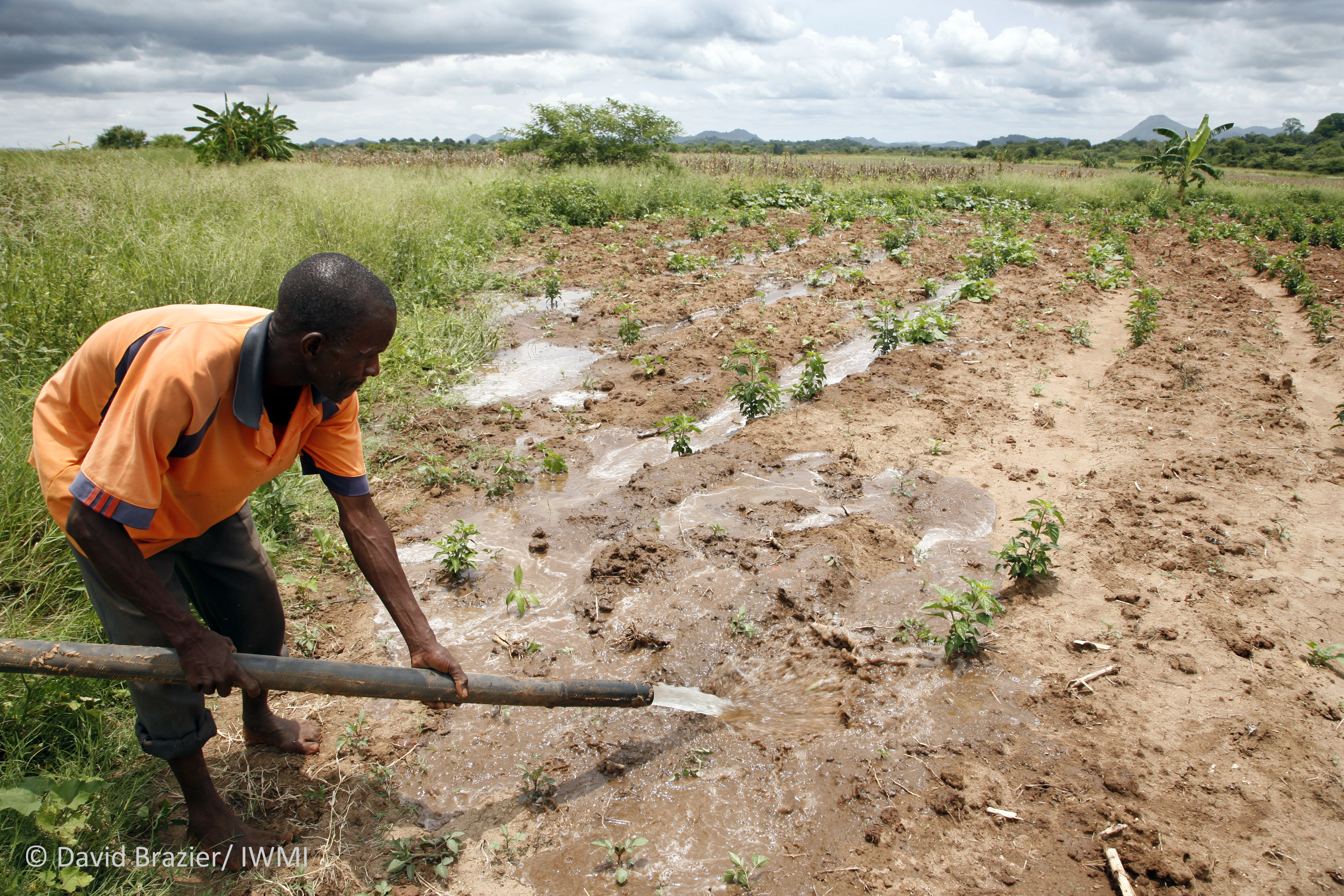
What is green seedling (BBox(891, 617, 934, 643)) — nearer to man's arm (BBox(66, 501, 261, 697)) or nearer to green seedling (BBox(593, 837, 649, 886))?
green seedling (BBox(593, 837, 649, 886))

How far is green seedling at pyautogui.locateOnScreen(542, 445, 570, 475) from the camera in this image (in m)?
4.88

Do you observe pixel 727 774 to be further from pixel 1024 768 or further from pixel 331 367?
pixel 331 367

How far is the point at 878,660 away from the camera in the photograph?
3273 millimetres

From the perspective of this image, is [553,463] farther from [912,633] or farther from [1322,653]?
[1322,653]

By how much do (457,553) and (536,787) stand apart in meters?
1.50

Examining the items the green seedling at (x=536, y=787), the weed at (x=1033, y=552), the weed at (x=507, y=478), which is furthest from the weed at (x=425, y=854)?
the weed at (x=1033, y=552)

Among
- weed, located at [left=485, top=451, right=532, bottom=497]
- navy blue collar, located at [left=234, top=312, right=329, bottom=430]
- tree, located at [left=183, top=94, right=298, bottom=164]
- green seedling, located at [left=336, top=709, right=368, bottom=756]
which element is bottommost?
green seedling, located at [left=336, top=709, right=368, bottom=756]

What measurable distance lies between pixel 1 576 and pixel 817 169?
1161 inches

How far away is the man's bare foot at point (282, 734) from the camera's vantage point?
2.67 m

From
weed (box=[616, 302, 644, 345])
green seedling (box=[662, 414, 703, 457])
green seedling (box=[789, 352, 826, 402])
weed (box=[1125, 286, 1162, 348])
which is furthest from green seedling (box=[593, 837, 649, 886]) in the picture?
weed (box=[1125, 286, 1162, 348])

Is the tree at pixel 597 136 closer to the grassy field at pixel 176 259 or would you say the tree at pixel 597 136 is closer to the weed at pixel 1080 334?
the grassy field at pixel 176 259

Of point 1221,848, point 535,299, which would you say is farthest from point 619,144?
point 1221,848

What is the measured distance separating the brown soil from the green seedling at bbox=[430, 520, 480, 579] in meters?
0.12

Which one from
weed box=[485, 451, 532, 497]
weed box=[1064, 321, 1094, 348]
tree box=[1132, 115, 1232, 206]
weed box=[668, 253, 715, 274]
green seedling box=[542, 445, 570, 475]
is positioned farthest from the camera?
tree box=[1132, 115, 1232, 206]
